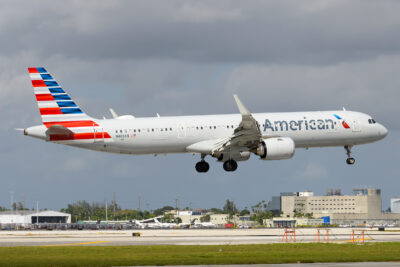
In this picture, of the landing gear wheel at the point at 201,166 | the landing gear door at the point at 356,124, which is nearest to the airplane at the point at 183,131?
the landing gear door at the point at 356,124

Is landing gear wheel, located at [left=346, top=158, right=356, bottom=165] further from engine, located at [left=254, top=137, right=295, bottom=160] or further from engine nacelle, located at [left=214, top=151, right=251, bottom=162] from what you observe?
engine nacelle, located at [left=214, top=151, right=251, bottom=162]

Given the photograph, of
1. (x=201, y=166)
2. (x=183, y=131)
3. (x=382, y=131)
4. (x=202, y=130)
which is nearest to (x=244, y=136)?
(x=202, y=130)

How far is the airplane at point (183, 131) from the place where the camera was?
2699 inches

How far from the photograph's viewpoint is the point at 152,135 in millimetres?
69500

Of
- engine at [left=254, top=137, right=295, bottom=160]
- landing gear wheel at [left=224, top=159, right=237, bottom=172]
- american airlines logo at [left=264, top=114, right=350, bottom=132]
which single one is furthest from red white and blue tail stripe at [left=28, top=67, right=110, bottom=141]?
american airlines logo at [left=264, top=114, right=350, bottom=132]

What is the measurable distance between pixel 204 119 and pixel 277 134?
721 cm

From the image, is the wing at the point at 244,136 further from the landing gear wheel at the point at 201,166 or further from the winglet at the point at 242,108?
the landing gear wheel at the point at 201,166

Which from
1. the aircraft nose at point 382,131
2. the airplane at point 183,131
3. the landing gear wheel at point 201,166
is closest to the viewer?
the airplane at point 183,131

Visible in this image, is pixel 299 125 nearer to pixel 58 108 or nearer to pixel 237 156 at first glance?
pixel 237 156

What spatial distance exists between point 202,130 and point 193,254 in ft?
87.7

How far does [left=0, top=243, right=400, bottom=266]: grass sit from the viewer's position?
40781 mm

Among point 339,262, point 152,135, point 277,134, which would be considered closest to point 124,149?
point 152,135

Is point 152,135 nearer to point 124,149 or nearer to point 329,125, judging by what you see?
point 124,149

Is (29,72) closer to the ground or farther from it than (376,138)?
farther from it
